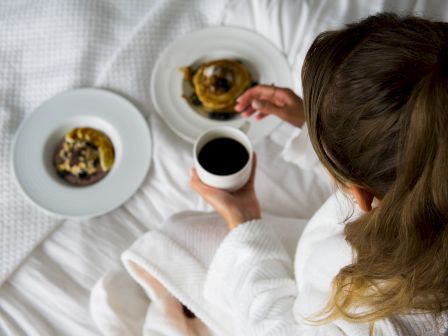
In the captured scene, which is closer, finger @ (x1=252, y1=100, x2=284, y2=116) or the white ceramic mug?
the white ceramic mug

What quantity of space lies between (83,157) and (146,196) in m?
0.13

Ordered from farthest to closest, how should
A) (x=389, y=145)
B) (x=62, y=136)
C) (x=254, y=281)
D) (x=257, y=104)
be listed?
(x=62, y=136) → (x=257, y=104) → (x=254, y=281) → (x=389, y=145)

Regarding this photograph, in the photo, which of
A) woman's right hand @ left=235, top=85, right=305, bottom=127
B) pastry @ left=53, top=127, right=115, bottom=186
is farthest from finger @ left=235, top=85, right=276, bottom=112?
pastry @ left=53, top=127, right=115, bottom=186

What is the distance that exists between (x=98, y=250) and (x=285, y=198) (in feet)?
1.10

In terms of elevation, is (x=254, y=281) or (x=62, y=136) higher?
(x=62, y=136)

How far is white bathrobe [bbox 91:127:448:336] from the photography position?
573 millimetres

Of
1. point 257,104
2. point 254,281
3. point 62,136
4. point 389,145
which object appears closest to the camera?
point 389,145

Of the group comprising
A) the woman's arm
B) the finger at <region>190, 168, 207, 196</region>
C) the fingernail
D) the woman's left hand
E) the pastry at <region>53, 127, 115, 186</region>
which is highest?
the fingernail

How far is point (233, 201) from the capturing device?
712 mm

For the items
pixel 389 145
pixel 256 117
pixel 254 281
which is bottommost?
pixel 254 281

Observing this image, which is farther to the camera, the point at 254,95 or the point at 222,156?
the point at 254,95

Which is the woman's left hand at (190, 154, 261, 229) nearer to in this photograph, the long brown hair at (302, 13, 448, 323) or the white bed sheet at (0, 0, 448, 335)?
the white bed sheet at (0, 0, 448, 335)

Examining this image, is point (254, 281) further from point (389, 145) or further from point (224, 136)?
point (389, 145)

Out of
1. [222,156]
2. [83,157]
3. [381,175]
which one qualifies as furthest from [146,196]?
[381,175]
